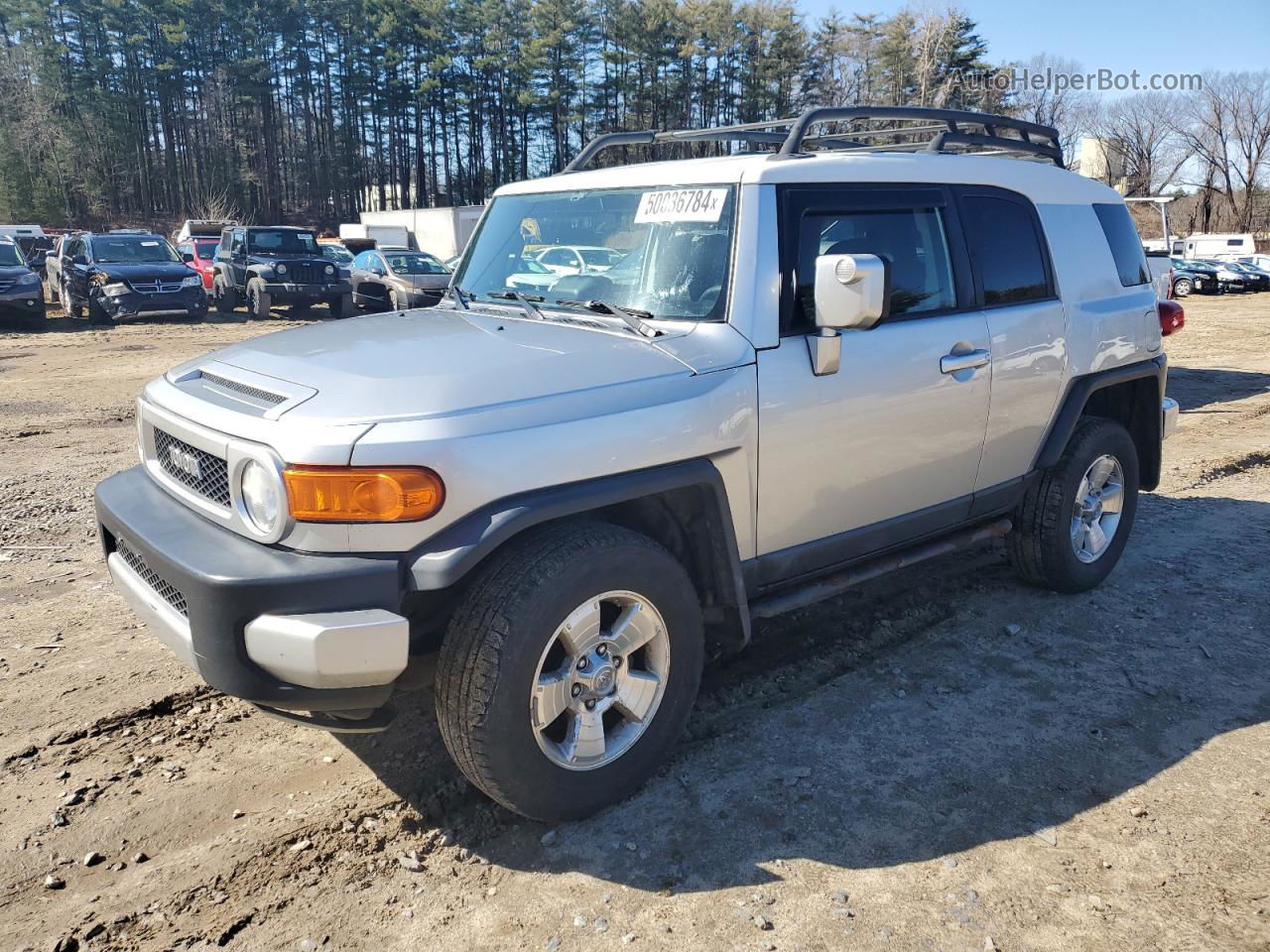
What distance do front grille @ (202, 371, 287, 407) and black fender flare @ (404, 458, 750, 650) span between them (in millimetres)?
692

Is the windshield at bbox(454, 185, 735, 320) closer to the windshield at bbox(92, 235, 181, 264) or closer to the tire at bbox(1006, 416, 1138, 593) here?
the tire at bbox(1006, 416, 1138, 593)

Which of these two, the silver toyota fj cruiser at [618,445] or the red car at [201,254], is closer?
the silver toyota fj cruiser at [618,445]

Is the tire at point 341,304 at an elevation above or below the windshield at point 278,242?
below

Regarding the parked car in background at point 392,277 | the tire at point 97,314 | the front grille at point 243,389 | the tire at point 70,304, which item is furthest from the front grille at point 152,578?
the tire at point 70,304

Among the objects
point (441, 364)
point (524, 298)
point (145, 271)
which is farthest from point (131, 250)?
point (441, 364)

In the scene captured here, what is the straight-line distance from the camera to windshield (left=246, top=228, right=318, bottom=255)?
2147cm

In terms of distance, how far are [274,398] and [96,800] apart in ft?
4.93

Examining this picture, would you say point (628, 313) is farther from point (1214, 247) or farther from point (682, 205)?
point (1214, 247)

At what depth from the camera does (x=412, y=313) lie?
4160mm

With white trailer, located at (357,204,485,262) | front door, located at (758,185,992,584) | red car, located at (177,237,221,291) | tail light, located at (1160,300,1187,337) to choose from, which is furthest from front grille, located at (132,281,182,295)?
white trailer, located at (357,204,485,262)

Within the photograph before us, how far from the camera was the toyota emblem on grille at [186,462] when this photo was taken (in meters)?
2.99

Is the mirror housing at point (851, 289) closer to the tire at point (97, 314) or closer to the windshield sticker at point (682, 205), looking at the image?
the windshield sticker at point (682, 205)

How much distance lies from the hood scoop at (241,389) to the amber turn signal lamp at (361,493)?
28 cm

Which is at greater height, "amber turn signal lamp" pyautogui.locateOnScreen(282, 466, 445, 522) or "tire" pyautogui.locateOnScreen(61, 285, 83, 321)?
"amber turn signal lamp" pyautogui.locateOnScreen(282, 466, 445, 522)
